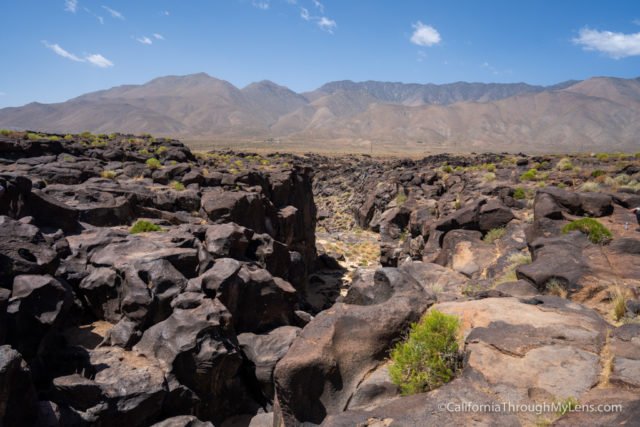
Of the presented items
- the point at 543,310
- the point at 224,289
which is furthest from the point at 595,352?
the point at 224,289

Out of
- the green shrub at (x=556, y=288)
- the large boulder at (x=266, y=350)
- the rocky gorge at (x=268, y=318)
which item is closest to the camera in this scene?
the rocky gorge at (x=268, y=318)

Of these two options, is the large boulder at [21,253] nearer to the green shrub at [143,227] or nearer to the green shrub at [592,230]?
the green shrub at [143,227]

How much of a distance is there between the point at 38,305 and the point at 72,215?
7.14 meters

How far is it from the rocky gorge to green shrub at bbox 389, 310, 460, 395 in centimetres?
24

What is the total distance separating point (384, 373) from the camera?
704cm

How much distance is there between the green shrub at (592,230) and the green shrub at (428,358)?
30.6 ft

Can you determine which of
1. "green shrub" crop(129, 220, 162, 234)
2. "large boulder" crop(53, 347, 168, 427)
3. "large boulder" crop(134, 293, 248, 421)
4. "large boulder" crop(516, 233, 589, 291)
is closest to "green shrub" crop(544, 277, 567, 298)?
"large boulder" crop(516, 233, 589, 291)

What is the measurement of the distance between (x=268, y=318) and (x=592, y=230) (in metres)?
11.4

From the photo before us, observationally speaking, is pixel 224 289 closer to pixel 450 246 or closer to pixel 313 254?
pixel 450 246

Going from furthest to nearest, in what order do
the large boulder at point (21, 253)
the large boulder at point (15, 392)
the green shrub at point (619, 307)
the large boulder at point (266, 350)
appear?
the large boulder at point (266, 350) < the green shrub at point (619, 307) < the large boulder at point (21, 253) < the large boulder at point (15, 392)

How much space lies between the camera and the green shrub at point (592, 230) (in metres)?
13.4

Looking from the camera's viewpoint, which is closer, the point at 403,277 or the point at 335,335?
the point at 335,335

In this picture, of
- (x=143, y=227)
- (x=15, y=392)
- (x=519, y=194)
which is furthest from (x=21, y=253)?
(x=519, y=194)

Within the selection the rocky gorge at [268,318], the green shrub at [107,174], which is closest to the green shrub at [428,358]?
the rocky gorge at [268,318]
